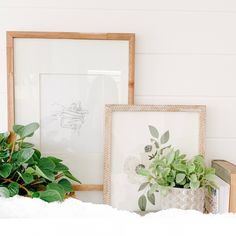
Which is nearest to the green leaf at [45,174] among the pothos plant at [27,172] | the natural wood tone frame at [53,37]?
the pothos plant at [27,172]

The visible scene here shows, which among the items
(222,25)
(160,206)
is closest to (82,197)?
(160,206)

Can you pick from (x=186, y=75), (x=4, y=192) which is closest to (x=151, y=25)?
(x=186, y=75)

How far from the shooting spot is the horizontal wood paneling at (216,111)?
3.12 feet

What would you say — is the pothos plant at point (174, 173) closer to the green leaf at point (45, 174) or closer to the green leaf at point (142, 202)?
the green leaf at point (142, 202)

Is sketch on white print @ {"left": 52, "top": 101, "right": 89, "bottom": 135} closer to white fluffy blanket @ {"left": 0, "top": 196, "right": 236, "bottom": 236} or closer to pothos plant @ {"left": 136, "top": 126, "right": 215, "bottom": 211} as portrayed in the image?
pothos plant @ {"left": 136, "top": 126, "right": 215, "bottom": 211}

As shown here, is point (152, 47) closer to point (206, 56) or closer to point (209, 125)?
point (206, 56)

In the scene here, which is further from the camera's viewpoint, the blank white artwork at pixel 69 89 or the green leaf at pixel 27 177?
the blank white artwork at pixel 69 89

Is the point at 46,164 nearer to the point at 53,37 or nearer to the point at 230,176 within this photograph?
the point at 53,37

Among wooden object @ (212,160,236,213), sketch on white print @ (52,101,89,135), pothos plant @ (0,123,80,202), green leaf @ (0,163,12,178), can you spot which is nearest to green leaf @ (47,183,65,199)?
pothos plant @ (0,123,80,202)

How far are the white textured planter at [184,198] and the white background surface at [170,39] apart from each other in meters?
0.22

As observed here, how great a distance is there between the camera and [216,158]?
97 centimetres

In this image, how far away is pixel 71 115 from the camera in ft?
3.05

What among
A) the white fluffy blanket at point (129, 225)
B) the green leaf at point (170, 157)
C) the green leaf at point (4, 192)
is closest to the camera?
the white fluffy blanket at point (129, 225)

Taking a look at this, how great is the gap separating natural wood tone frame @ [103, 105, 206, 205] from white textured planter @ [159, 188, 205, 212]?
166 millimetres
